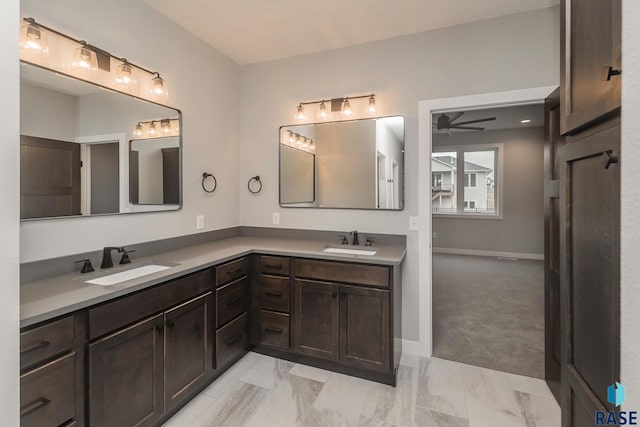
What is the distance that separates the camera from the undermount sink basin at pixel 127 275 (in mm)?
1763

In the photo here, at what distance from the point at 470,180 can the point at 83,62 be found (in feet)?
A: 23.0

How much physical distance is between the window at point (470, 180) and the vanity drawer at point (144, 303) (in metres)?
6.44

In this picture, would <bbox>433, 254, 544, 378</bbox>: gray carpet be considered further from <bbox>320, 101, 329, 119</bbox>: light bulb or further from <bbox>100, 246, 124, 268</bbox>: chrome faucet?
<bbox>100, 246, 124, 268</bbox>: chrome faucet

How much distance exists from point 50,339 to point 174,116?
1.80 metres

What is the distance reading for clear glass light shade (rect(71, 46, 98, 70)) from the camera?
5.88 feet

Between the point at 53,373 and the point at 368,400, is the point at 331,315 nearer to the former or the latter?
the point at 368,400

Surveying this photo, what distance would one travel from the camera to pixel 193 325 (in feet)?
6.31

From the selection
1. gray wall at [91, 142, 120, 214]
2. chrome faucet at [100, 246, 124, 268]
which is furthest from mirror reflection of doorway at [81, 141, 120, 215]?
chrome faucet at [100, 246, 124, 268]

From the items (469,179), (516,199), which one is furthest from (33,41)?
(516,199)

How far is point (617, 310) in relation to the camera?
2.50ft

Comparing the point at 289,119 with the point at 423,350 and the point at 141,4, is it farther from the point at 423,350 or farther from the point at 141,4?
the point at 423,350

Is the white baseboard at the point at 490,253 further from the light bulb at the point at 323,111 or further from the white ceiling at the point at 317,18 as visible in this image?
the white ceiling at the point at 317,18

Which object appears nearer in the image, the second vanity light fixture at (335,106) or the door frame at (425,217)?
the door frame at (425,217)

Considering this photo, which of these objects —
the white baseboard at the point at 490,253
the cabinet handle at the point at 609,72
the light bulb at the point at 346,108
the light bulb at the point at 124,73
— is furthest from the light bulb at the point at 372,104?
the white baseboard at the point at 490,253
